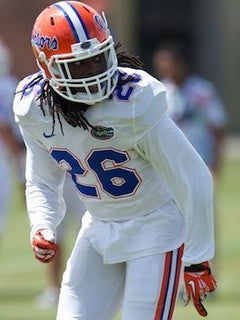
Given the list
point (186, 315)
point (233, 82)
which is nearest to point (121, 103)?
point (186, 315)

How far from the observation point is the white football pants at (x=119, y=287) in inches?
198

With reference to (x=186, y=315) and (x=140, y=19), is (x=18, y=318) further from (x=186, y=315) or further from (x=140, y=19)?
(x=140, y=19)

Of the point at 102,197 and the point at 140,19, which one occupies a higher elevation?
the point at 102,197

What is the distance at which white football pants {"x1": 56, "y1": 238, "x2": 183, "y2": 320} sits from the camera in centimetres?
503

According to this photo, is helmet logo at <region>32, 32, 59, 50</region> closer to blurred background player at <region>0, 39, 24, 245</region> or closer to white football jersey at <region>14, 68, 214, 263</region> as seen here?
white football jersey at <region>14, 68, 214, 263</region>

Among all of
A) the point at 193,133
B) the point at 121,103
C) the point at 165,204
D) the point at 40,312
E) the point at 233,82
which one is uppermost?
the point at 121,103

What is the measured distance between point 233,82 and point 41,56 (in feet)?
75.3

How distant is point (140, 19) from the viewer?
28703mm

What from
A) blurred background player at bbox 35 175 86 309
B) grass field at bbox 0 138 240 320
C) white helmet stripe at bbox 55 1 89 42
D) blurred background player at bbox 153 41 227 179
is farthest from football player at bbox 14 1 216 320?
blurred background player at bbox 153 41 227 179

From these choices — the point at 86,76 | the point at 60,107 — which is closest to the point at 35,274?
the point at 60,107

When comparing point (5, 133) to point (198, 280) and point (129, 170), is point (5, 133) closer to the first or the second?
point (129, 170)

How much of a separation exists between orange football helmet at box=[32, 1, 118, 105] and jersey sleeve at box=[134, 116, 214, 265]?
0.91 ft

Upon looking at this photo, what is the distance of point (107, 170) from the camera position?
16.7 feet

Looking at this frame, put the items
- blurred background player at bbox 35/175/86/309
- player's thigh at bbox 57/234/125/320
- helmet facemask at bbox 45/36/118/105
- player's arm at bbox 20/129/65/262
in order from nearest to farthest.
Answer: helmet facemask at bbox 45/36/118/105
player's thigh at bbox 57/234/125/320
player's arm at bbox 20/129/65/262
blurred background player at bbox 35/175/86/309
